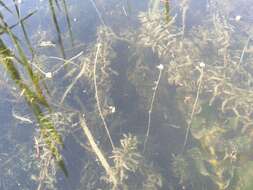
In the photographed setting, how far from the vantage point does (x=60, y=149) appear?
3.86 meters

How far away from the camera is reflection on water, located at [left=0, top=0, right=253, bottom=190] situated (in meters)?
3.63

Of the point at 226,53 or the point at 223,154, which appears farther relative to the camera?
the point at 226,53

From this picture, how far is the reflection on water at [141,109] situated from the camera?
363 cm

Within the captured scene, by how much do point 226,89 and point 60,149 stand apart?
170cm

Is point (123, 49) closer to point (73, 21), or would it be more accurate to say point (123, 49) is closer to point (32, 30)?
point (73, 21)

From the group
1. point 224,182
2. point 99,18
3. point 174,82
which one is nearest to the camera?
point 224,182

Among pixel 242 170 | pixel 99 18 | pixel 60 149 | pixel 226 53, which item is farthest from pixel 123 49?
pixel 242 170

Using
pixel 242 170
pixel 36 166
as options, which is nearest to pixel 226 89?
pixel 242 170

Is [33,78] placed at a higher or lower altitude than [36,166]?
higher

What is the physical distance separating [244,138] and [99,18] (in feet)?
7.94

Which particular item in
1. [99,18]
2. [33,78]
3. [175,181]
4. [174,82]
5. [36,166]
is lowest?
[175,181]

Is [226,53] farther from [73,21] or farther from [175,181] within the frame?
[73,21]

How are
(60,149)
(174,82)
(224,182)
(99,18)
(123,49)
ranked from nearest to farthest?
(224,182) → (60,149) → (174,82) → (123,49) → (99,18)

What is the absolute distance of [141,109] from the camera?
13.8 feet
